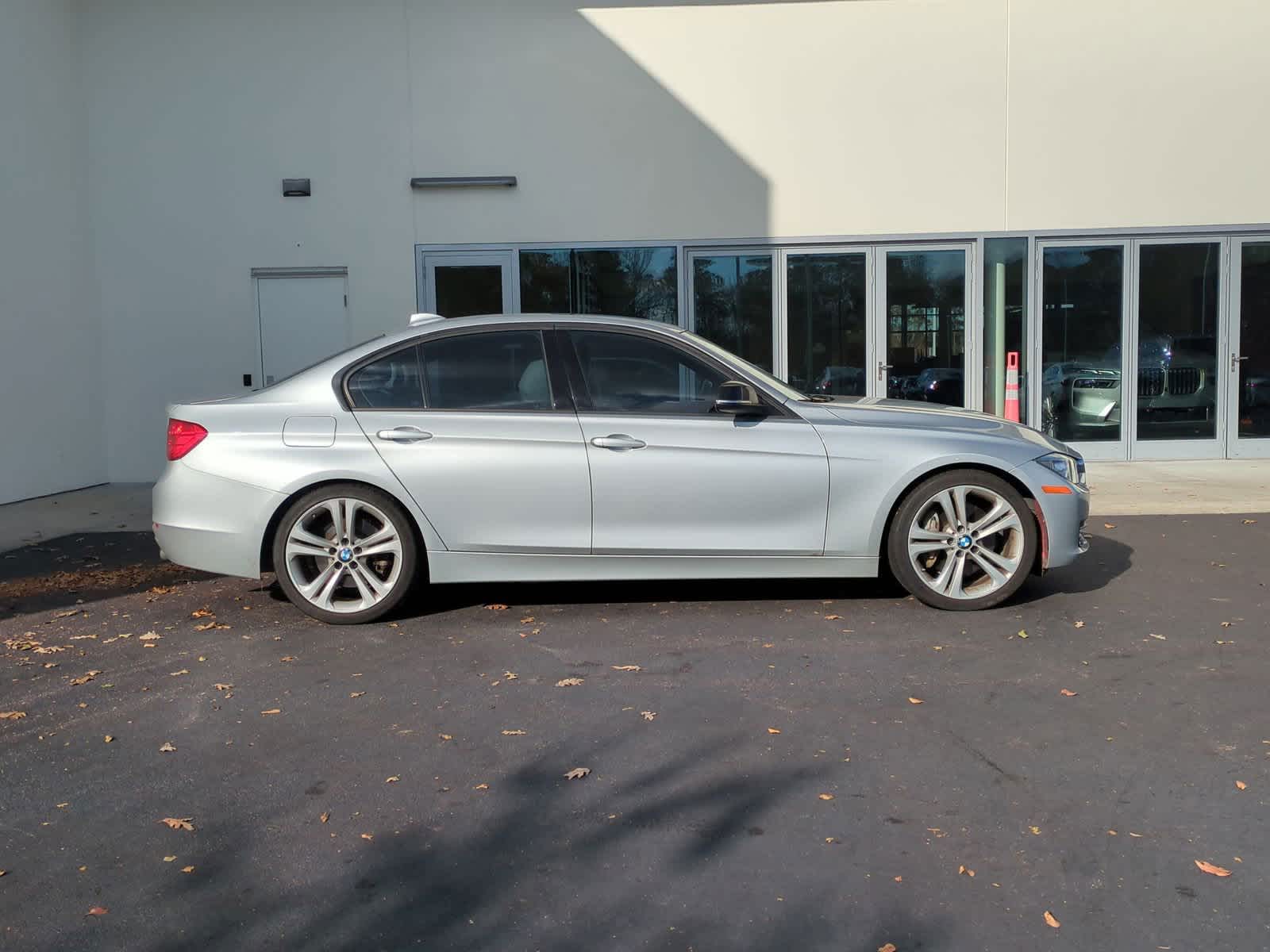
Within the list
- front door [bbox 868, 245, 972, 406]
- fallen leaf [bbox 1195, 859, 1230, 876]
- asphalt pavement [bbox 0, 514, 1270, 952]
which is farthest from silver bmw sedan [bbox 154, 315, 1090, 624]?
front door [bbox 868, 245, 972, 406]

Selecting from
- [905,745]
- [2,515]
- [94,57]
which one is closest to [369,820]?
[905,745]

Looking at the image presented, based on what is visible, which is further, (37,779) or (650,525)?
(650,525)

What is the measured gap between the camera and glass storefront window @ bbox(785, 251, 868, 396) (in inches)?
501

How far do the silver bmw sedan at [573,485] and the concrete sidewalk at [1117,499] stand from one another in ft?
12.5

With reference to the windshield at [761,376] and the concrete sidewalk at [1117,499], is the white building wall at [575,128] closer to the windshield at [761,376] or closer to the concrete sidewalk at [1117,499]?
the concrete sidewalk at [1117,499]

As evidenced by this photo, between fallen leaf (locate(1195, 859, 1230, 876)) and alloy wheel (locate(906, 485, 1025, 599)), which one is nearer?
fallen leaf (locate(1195, 859, 1230, 876))

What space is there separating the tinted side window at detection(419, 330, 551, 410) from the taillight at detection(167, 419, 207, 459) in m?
1.17

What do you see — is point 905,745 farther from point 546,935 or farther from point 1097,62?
point 1097,62

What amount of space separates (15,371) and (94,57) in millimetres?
3837

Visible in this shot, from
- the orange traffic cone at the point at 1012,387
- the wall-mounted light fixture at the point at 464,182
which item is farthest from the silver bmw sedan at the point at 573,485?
the wall-mounted light fixture at the point at 464,182

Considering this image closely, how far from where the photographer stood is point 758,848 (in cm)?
317

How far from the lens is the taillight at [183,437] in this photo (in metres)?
5.79

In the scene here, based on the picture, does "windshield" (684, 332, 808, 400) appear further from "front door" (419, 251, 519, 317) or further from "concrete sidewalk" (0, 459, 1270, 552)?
"front door" (419, 251, 519, 317)

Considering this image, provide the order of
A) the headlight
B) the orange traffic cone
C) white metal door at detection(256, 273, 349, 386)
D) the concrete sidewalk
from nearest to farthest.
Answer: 1. the headlight
2. the concrete sidewalk
3. the orange traffic cone
4. white metal door at detection(256, 273, 349, 386)
